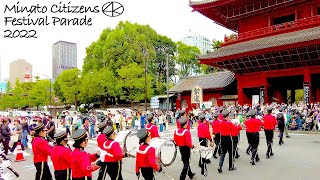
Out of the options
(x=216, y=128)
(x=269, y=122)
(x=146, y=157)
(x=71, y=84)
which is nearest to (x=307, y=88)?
(x=269, y=122)

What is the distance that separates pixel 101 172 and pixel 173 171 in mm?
3456

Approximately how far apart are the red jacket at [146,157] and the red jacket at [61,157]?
55.4 inches

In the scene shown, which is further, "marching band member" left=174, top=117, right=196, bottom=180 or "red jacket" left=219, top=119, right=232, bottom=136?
"red jacket" left=219, top=119, right=232, bottom=136

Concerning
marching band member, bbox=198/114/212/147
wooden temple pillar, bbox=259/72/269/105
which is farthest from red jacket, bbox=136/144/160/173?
wooden temple pillar, bbox=259/72/269/105

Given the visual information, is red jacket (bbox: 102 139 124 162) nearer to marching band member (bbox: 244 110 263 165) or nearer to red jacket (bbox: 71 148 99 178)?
red jacket (bbox: 71 148 99 178)

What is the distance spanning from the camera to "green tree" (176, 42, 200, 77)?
5923 cm

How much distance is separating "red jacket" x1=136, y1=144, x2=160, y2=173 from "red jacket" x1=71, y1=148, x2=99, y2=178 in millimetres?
1079

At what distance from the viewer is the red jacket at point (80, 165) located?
533 cm

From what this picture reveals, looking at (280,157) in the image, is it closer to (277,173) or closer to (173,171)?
(277,173)

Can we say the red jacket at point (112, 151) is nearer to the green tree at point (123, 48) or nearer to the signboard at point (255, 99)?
the signboard at point (255, 99)

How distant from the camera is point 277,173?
28.7 feet

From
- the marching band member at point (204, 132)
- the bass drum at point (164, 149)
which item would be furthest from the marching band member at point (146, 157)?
the marching band member at point (204, 132)

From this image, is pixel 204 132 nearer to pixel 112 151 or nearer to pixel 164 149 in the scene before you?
pixel 164 149

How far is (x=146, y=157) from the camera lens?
6.09m
